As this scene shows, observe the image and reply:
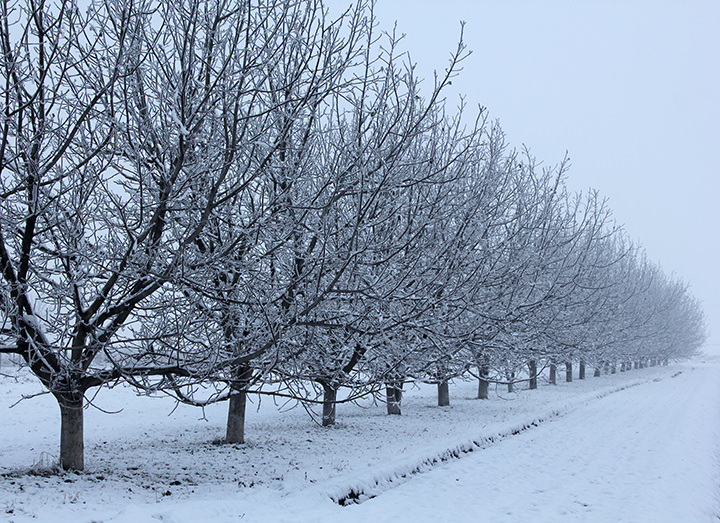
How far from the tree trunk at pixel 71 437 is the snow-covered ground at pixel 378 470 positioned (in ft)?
0.85

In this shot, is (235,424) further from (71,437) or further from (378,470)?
(71,437)

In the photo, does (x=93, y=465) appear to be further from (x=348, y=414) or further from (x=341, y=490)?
(x=348, y=414)

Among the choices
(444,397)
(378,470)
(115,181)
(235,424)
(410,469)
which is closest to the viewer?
(115,181)

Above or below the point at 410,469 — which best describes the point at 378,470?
above

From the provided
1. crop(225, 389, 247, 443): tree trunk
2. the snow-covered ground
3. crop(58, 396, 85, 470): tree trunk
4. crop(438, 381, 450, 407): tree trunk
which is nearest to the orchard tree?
crop(58, 396, 85, 470): tree trunk

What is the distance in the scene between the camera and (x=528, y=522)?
243 inches

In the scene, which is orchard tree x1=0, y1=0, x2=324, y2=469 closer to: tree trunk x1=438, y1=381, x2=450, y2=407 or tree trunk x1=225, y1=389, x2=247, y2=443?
tree trunk x1=225, y1=389, x2=247, y2=443

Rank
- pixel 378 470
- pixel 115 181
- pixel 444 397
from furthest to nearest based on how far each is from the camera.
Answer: pixel 444 397, pixel 378 470, pixel 115 181

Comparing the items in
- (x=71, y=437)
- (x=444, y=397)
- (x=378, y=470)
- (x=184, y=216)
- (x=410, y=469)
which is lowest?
(x=444, y=397)

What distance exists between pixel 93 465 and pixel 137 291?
3.14 m

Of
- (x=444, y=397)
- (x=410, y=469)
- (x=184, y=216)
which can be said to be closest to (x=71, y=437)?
(x=184, y=216)

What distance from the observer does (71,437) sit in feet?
22.6

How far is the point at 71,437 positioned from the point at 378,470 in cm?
407

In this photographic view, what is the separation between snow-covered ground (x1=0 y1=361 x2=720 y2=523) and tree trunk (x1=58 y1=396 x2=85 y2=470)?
260 millimetres
